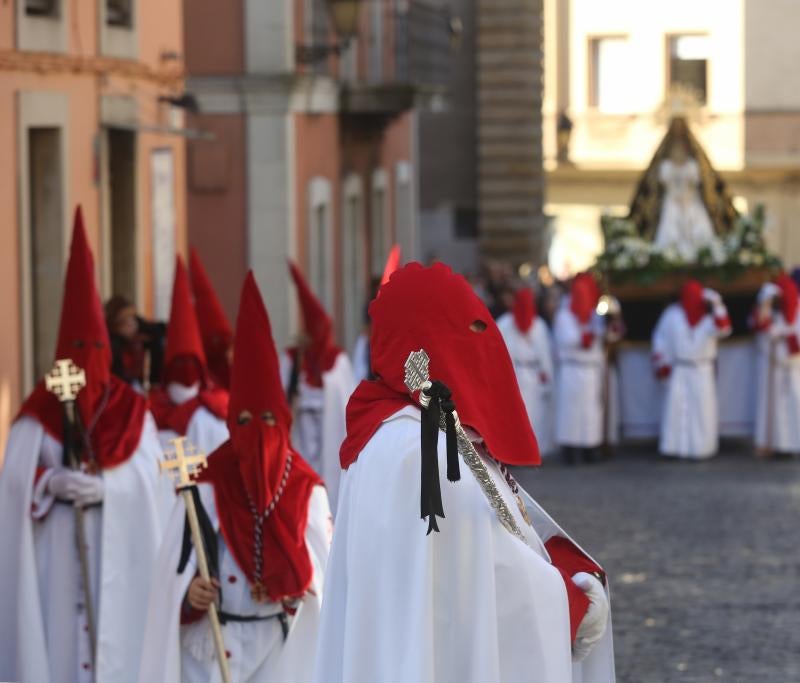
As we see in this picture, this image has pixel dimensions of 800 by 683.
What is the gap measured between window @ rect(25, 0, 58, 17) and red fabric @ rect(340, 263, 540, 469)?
28.6ft

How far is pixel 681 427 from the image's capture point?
2086 centimetres

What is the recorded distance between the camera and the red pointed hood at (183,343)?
410 inches

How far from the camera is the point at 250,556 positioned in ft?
25.6

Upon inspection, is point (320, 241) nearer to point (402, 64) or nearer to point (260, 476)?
point (402, 64)

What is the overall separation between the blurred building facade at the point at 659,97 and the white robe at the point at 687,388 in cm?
2468

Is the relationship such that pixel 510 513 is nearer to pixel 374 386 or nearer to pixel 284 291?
pixel 374 386

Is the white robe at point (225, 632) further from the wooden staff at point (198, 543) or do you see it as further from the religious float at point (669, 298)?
the religious float at point (669, 298)

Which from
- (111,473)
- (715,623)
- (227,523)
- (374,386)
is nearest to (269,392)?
(227,523)

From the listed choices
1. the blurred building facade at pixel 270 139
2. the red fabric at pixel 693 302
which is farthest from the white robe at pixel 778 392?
the blurred building facade at pixel 270 139

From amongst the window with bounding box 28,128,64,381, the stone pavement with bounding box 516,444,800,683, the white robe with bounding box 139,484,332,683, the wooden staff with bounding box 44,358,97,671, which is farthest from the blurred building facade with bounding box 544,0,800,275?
the white robe with bounding box 139,484,332,683

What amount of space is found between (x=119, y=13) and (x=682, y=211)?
31.0ft

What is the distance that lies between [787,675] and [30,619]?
4125 mm

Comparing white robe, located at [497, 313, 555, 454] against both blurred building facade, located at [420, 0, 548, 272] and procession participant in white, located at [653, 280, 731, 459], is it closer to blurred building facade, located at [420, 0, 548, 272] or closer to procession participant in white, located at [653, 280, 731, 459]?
procession participant in white, located at [653, 280, 731, 459]

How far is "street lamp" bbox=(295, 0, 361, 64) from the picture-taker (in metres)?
21.4
